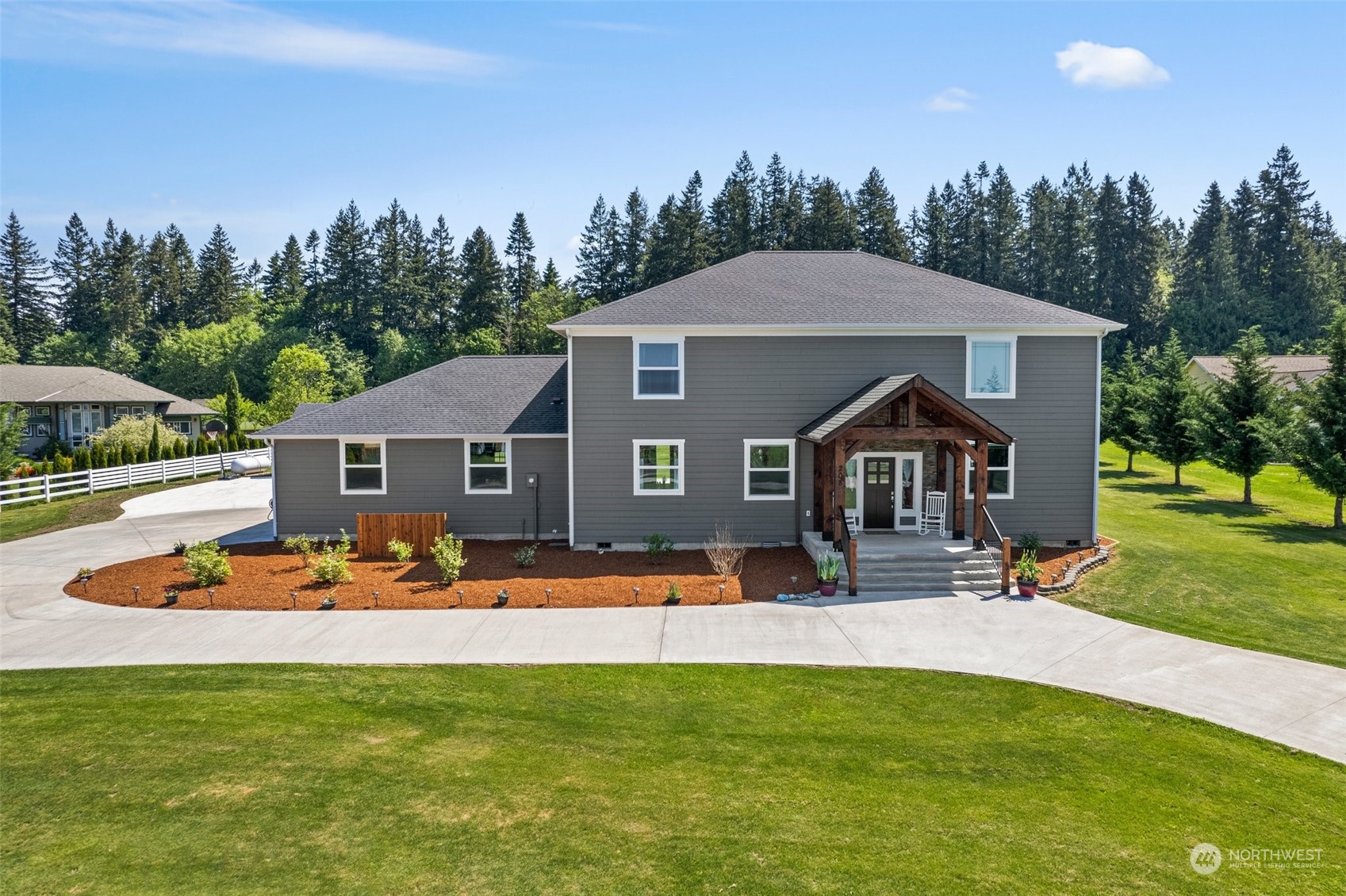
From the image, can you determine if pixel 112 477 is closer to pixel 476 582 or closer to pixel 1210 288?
pixel 476 582

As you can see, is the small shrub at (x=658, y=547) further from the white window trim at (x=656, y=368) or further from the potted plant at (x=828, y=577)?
the potted plant at (x=828, y=577)

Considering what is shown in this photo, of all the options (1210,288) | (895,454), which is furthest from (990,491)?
(1210,288)

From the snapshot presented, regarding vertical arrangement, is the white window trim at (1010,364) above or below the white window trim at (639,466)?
above

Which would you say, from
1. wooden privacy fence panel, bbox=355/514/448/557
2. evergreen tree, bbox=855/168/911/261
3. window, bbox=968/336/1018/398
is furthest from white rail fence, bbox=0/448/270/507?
evergreen tree, bbox=855/168/911/261

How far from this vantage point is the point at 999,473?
17.4 meters

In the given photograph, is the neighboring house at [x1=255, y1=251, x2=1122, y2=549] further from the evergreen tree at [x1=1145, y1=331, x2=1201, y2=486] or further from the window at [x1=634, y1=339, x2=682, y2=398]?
the evergreen tree at [x1=1145, y1=331, x2=1201, y2=486]

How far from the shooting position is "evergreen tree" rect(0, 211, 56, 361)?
6938cm

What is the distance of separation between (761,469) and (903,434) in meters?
3.58

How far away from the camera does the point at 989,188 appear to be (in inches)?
2699

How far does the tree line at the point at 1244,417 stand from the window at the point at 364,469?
24.7 m

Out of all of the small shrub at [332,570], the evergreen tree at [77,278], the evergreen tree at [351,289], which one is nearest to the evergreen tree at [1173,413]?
the small shrub at [332,570]

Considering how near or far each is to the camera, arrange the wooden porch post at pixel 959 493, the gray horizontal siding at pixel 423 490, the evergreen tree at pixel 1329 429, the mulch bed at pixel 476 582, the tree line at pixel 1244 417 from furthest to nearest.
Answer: the tree line at pixel 1244 417, the evergreen tree at pixel 1329 429, the gray horizontal siding at pixel 423 490, the wooden porch post at pixel 959 493, the mulch bed at pixel 476 582

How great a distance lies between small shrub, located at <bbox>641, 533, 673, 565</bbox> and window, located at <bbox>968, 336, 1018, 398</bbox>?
25.6 ft

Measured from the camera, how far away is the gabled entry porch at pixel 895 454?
49.3 feet
